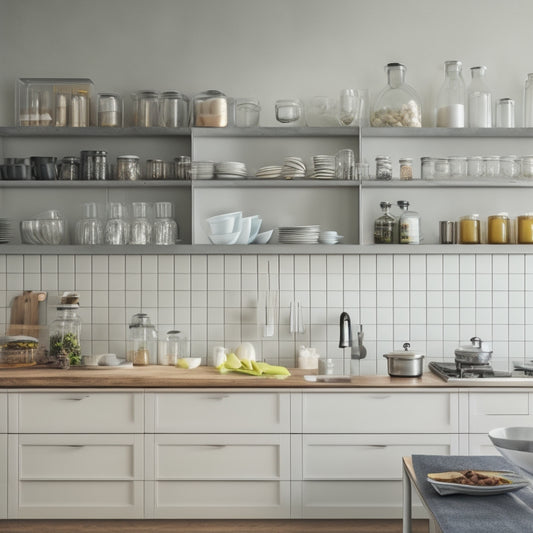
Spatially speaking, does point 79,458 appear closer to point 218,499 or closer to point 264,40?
point 218,499

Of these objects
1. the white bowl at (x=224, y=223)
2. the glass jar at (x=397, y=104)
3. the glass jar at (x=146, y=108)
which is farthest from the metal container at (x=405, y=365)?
the glass jar at (x=146, y=108)

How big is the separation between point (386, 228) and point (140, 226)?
1.47m

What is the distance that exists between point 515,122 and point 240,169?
68.8 inches

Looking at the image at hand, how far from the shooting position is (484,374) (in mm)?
3758

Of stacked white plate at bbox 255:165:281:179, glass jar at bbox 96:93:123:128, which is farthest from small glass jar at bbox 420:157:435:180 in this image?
glass jar at bbox 96:93:123:128

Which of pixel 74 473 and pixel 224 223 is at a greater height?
pixel 224 223

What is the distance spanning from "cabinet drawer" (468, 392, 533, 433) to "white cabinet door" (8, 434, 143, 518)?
178 centimetres

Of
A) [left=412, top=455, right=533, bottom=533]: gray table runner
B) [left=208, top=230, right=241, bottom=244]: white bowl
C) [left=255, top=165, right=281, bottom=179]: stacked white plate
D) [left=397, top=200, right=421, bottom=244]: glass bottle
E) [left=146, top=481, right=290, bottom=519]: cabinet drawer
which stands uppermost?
[left=255, top=165, right=281, bottom=179]: stacked white plate

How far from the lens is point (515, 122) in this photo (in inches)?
170

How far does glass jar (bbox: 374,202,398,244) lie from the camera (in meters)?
4.15

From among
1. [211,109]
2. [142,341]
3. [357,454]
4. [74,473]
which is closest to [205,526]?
[74,473]

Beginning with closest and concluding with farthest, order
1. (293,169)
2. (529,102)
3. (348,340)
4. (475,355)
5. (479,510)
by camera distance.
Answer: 1. (479,510)
2. (475,355)
3. (348,340)
4. (293,169)
5. (529,102)

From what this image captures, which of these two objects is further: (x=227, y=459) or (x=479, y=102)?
(x=479, y=102)

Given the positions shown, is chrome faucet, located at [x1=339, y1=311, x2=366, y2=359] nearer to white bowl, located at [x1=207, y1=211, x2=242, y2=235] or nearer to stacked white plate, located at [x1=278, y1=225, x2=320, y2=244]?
stacked white plate, located at [x1=278, y1=225, x2=320, y2=244]
